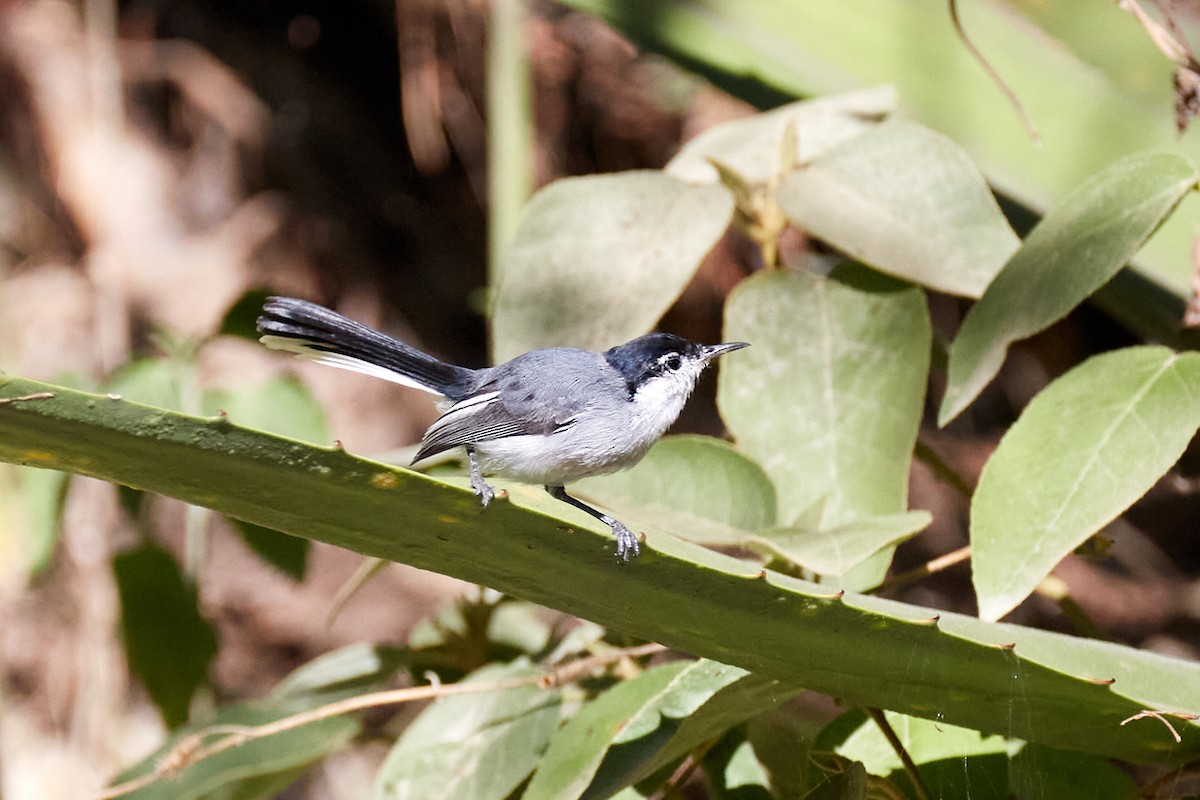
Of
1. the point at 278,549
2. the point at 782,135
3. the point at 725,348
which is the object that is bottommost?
the point at 278,549

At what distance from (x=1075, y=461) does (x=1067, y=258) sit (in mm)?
237

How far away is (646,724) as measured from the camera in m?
1.10

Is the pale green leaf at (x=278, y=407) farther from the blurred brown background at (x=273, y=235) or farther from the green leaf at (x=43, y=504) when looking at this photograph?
the blurred brown background at (x=273, y=235)

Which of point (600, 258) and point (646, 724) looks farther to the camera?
point (600, 258)

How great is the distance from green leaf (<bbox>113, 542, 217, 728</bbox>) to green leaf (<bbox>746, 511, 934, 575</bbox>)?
1042 mm

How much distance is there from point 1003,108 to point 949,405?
60cm

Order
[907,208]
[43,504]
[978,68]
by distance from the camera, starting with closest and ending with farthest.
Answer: [907,208]
[978,68]
[43,504]

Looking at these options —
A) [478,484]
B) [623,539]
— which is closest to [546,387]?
[478,484]

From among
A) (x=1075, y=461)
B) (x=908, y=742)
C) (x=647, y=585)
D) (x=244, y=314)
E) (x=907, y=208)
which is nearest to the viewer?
(x=647, y=585)

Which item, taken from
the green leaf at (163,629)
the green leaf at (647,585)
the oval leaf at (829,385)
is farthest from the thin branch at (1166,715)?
the green leaf at (163,629)

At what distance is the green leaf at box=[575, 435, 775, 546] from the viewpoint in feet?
4.13

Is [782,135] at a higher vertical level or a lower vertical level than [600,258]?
higher

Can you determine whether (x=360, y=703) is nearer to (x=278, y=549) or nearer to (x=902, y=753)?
(x=278, y=549)

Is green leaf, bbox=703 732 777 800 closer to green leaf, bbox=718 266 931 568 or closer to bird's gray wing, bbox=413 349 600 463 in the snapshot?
green leaf, bbox=718 266 931 568
